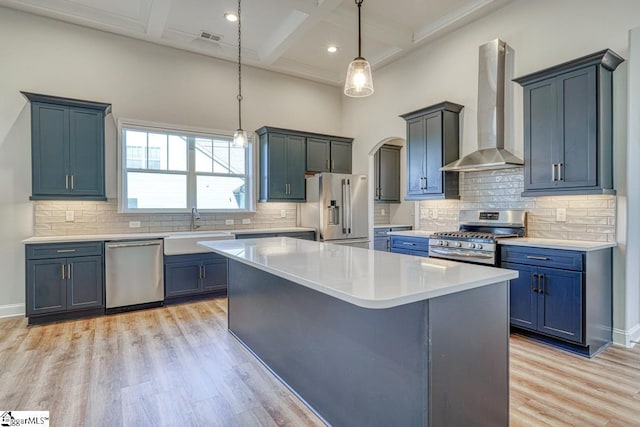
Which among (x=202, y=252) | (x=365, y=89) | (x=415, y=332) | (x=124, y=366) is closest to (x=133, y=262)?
(x=202, y=252)

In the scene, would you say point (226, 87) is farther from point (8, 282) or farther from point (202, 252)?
point (8, 282)

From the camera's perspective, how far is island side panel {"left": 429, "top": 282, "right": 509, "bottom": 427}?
144 cm

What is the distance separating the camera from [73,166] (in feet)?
13.1

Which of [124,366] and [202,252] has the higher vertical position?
[202,252]

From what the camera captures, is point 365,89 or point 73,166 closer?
point 365,89

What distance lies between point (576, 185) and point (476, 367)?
2.34 m

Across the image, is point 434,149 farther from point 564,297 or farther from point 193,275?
point 193,275

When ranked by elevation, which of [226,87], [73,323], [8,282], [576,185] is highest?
[226,87]

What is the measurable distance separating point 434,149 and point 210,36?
11.2 feet

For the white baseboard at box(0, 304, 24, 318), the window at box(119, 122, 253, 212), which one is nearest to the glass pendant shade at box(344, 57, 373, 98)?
the window at box(119, 122, 253, 212)

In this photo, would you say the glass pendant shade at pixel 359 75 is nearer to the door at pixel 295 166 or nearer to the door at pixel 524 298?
the door at pixel 524 298

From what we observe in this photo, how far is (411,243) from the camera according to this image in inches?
172

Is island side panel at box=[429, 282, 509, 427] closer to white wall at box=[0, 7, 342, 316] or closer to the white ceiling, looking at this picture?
the white ceiling

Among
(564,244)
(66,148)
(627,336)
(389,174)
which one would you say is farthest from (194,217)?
(627,336)
